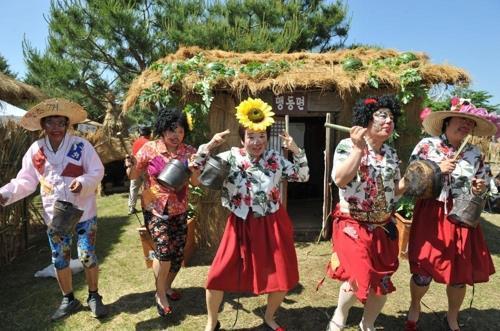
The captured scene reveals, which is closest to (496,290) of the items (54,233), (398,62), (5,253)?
(398,62)

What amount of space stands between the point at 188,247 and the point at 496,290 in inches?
142

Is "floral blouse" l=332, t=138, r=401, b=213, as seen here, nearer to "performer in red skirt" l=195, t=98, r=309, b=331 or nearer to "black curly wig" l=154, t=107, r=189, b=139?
"performer in red skirt" l=195, t=98, r=309, b=331

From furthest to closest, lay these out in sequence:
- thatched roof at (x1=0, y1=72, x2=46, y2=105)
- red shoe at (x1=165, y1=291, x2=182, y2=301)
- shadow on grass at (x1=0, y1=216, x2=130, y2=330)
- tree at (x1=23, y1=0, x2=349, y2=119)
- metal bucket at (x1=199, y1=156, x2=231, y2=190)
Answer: tree at (x1=23, y1=0, x2=349, y2=119) < thatched roof at (x1=0, y1=72, x2=46, y2=105) < red shoe at (x1=165, y1=291, x2=182, y2=301) < shadow on grass at (x1=0, y1=216, x2=130, y2=330) < metal bucket at (x1=199, y1=156, x2=231, y2=190)

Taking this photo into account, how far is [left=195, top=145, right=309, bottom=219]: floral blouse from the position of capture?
268 centimetres

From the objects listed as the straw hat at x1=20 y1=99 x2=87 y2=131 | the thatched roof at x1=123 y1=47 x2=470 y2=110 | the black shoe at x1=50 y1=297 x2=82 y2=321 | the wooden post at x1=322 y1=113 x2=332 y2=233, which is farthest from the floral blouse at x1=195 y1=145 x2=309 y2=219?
the wooden post at x1=322 y1=113 x2=332 y2=233

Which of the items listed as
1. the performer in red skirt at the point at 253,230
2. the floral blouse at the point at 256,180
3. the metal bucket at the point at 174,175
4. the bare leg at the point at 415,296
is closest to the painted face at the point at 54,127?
the metal bucket at the point at 174,175

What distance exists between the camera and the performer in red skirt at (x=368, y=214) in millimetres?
2455

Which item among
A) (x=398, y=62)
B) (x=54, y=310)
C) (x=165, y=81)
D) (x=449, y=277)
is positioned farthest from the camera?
(x=398, y=62)

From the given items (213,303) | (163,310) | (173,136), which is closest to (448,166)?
(213,303)

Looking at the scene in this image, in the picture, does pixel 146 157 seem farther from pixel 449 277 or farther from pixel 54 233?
pixel 449 277

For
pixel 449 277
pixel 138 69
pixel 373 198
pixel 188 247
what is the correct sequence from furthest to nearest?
pixel 138 69 < pixel 188 247 < pixel 449 277 < pixel 373 198

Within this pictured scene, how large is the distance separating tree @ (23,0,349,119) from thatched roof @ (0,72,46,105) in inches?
101

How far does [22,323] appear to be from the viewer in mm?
3295


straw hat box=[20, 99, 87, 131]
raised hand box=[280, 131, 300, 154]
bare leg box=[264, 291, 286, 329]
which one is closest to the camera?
raised hand box=[280, 131, 300, 154]
